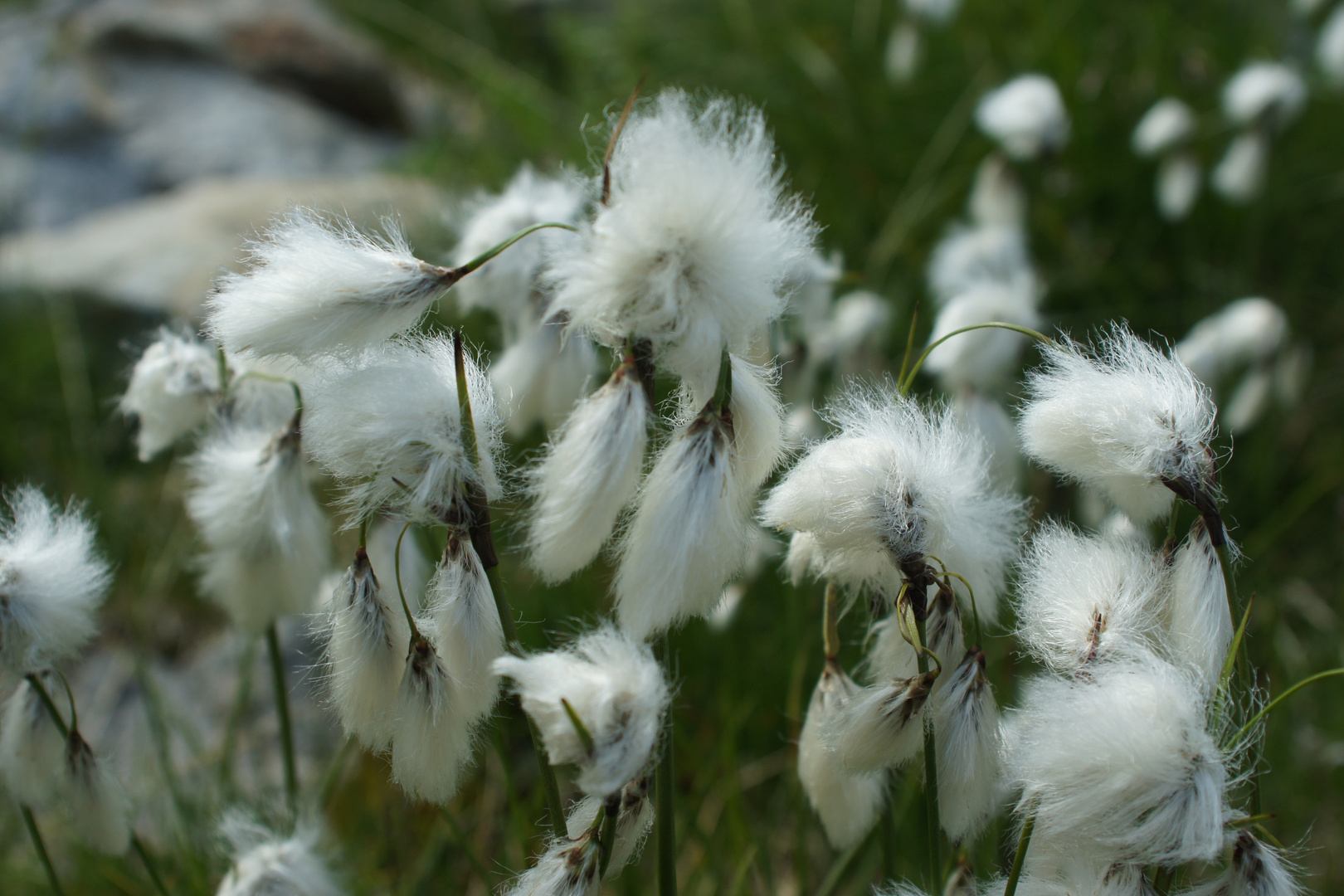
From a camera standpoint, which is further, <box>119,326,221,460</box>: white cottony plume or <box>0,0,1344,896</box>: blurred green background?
<box>0,0,1344,896</box>: blurred green background

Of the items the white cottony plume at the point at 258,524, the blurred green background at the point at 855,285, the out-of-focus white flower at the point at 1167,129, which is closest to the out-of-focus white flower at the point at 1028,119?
the blurred green background at the point at 855,285

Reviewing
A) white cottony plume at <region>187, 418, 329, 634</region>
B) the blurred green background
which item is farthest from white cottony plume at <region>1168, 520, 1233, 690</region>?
white cottony plume at <region>187, 418, 329, 634</region>

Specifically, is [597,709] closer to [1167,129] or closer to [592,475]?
[592,475]

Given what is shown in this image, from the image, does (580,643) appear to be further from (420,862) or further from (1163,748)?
(420,862)

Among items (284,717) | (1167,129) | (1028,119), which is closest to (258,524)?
(284,717)

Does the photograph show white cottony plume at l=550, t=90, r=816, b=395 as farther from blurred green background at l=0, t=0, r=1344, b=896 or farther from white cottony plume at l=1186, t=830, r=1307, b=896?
blurred green background at l=0, t=0, r=1344, b=896

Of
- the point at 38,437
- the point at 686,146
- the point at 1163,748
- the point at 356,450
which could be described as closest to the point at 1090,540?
the point at 1163,748
